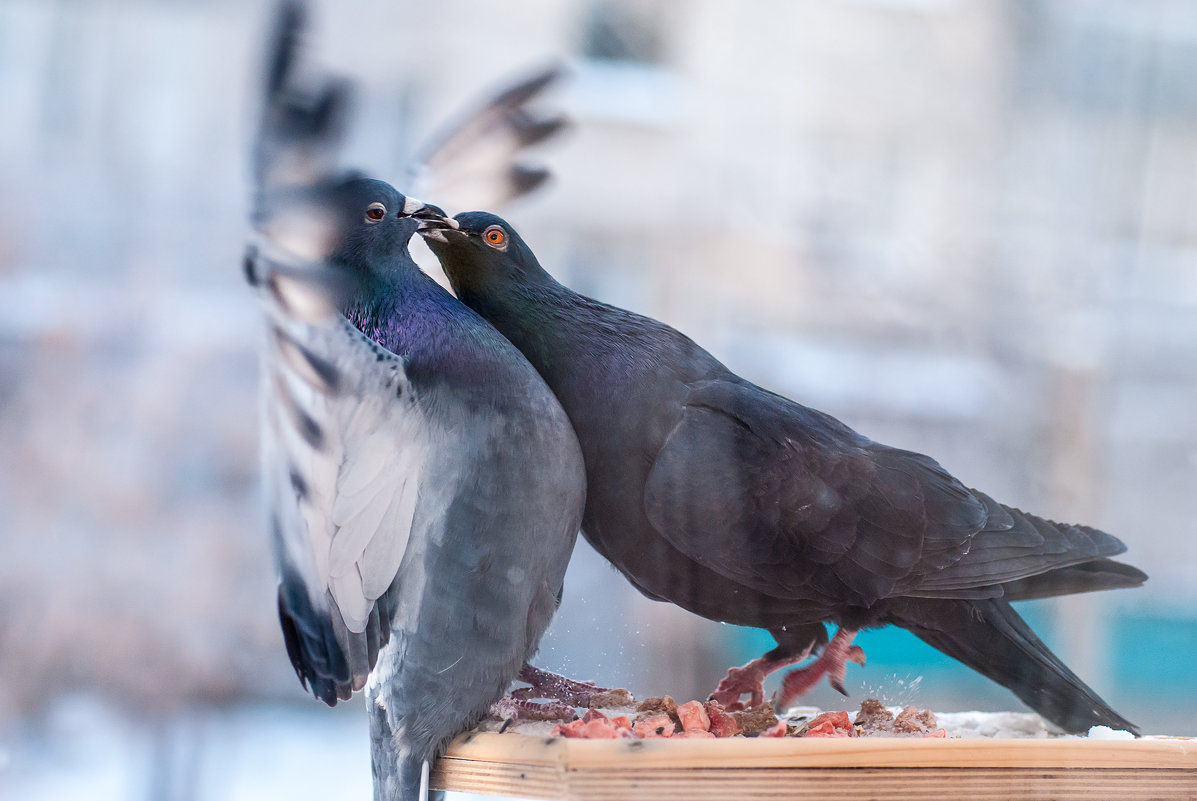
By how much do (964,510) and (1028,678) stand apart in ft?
0.61

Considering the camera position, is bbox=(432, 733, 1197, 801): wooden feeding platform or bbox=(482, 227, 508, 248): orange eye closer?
bbox=(432, 733, 1197, 801): wooden feeding platform

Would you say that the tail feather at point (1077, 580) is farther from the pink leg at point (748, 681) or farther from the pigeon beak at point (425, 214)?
the pigeon beak at point (425, 214)

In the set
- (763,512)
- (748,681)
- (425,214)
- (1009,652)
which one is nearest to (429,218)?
(425,214)

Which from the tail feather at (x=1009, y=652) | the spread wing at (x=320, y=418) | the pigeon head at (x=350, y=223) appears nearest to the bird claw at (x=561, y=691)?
the spread wing at (x=320, y=418)

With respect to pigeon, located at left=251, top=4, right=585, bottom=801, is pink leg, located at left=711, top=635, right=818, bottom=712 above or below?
below

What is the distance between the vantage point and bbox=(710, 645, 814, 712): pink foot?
964 millimetres

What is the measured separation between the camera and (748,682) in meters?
0.97

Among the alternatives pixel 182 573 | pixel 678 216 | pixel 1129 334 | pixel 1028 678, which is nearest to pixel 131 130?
pixel 182 573

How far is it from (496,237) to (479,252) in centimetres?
2

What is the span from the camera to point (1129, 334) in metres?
1.22

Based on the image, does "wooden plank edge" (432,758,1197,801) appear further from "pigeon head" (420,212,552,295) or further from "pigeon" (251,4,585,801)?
"pigeon head" (420,212,552,295)

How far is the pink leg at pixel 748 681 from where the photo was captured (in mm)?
964

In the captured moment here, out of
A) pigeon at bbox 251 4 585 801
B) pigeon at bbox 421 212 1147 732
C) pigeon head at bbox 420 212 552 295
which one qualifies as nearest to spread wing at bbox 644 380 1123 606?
pigeon at bbox 421 212 1147 732

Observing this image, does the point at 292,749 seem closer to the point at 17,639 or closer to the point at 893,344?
the point at 17,639
